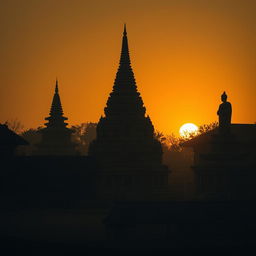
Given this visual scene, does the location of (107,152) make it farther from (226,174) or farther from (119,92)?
(226,174)

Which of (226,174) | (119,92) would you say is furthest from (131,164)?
(226,174)

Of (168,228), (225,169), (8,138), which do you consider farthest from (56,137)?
(168,228)

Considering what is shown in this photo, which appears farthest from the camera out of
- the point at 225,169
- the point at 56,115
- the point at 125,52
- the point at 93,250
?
the point at 56,115

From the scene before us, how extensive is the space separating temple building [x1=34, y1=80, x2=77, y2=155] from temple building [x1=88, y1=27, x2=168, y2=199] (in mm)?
19314

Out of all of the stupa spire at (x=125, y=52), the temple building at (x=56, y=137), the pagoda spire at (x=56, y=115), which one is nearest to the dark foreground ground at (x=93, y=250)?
the stupa spire at (x=125, y=52)

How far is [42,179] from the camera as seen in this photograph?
79875mm

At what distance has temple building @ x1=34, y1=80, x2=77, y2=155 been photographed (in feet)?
358

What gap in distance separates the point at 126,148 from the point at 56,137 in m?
24.0

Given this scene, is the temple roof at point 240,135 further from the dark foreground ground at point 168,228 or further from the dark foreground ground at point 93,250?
the dark foreground ground at point 93,250

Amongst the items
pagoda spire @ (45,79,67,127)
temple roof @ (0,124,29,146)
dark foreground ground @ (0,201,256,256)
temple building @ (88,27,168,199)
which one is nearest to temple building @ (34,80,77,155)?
pagoda spire @ (45,79,67,127)

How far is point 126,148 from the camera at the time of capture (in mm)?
88250

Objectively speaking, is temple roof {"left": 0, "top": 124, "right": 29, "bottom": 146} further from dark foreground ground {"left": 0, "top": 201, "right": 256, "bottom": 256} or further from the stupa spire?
dark foreground ground {"left": 0, "top": 201, "right": 256, "bottom": 256}

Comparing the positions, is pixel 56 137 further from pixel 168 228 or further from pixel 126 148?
pixel 168 228

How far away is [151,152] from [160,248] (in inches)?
1483
